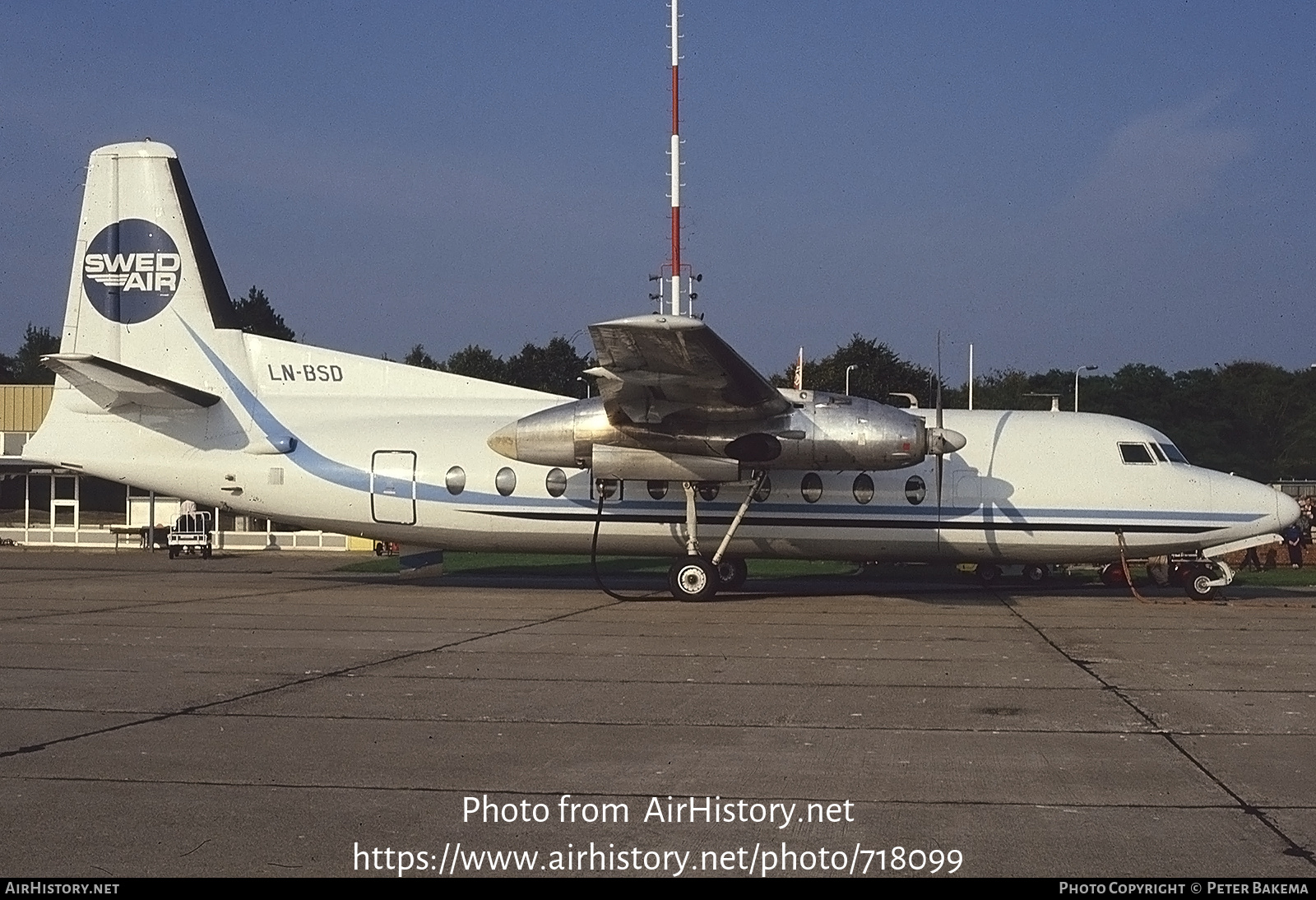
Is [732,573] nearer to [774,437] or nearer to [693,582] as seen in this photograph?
[693,582]

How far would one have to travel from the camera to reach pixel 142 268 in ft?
61.6

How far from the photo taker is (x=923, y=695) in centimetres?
959

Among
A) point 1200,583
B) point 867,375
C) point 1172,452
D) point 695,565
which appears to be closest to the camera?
point 695,565

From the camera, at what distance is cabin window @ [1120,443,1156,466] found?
1822 centimetres

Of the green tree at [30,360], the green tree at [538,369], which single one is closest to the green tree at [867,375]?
the green tree at [538,369]

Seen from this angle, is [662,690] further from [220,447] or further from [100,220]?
[100,220]

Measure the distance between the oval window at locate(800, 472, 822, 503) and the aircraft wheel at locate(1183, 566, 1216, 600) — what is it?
6035 millimetres

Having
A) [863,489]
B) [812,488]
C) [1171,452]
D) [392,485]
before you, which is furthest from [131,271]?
→ [1171,452]

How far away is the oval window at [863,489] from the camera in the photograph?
18.0 m

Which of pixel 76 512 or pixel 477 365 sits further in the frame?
pixel 477 365

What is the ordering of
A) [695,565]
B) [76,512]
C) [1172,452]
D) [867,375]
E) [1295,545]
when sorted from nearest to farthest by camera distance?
[695,565] < [1172,452] < [1295,545] < [76,512] < [867,375]

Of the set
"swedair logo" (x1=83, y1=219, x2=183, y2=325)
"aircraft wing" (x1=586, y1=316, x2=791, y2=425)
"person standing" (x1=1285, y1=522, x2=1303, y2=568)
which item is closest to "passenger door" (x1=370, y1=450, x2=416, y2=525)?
"aircraft wing" (x1=586, y1=316, x2=791, y2=425)

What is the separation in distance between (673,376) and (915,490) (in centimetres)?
453
